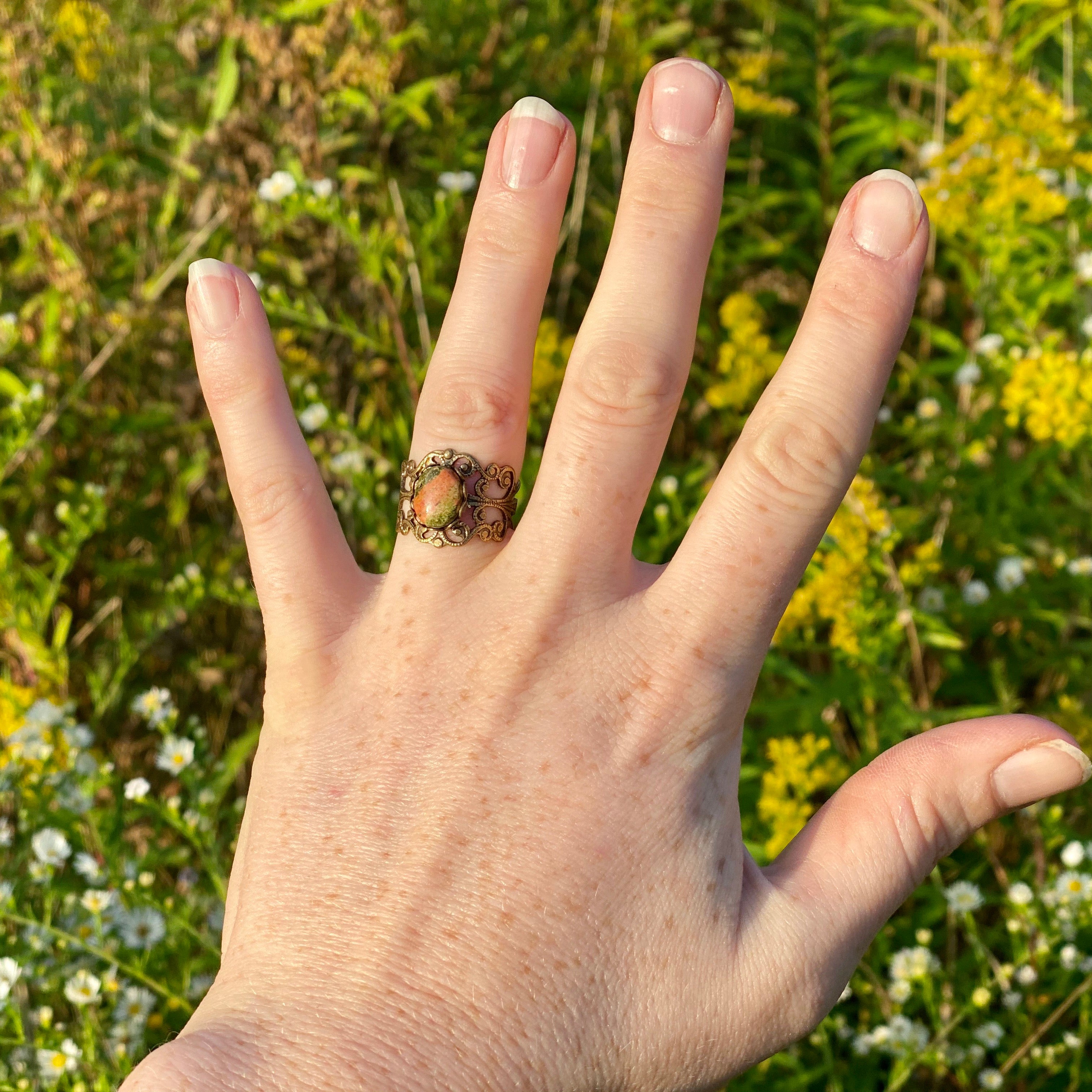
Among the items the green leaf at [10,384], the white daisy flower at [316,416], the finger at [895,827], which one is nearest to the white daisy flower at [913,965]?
the finger at [895,827]

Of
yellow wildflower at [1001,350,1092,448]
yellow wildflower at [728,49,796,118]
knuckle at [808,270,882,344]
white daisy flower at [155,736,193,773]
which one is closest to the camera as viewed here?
knuckle at [808,270,882,344]

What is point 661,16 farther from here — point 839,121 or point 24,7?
point 24,7

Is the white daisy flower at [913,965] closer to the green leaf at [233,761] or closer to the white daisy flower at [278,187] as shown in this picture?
the green leaf at [233,761]

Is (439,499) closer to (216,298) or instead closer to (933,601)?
(216,298)

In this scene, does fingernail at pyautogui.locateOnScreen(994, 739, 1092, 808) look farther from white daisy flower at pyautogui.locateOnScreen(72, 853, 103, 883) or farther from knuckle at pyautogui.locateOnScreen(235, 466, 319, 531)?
white daisy flower at pyautogui.locateOnScreen(72, 853, 103, 883)

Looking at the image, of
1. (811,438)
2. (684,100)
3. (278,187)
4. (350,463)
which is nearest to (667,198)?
(684,100)

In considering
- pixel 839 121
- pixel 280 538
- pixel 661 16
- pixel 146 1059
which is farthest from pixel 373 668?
pixel 839 121

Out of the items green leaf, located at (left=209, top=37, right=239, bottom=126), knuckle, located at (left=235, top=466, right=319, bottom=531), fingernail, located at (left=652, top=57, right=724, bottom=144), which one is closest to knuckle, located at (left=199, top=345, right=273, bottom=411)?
knuckle, located at (left=235, top=466, right=319, bottom=531)
